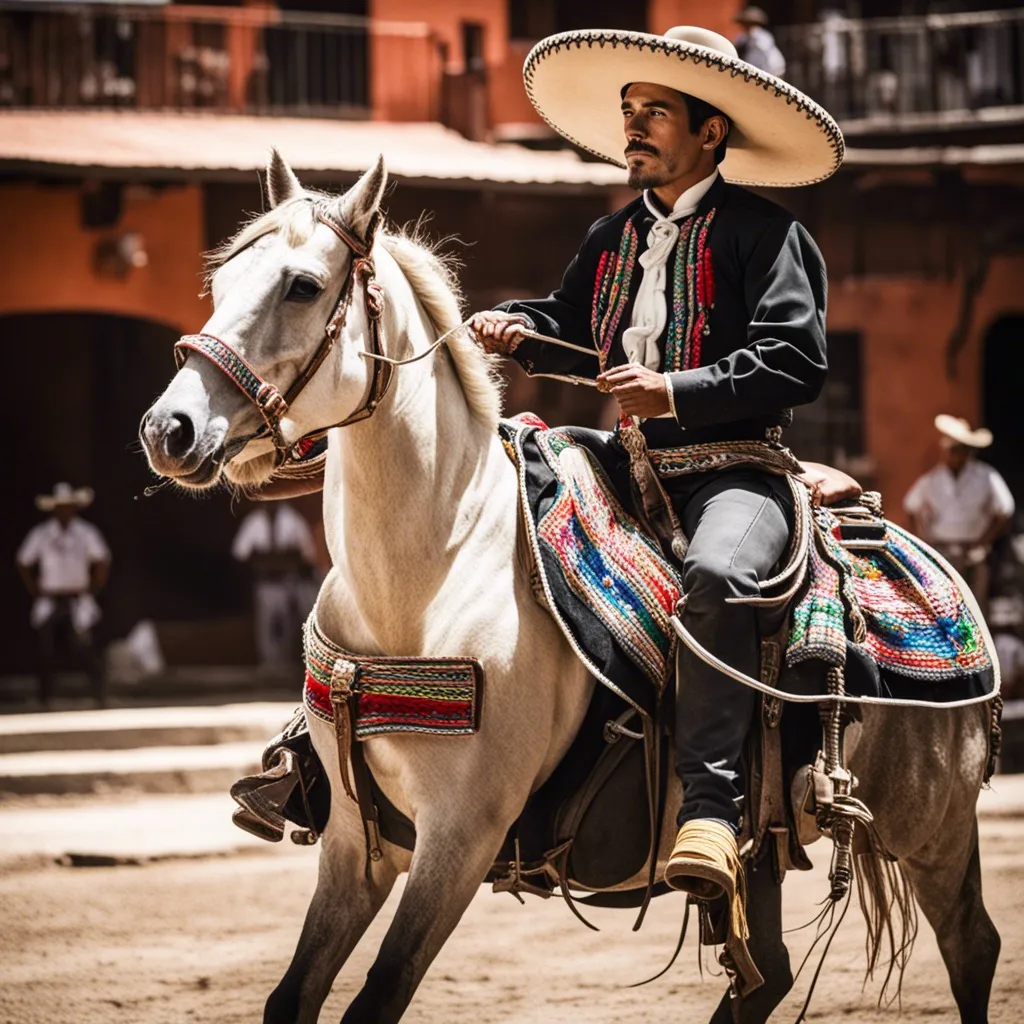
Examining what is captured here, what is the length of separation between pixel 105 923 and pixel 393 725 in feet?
14.6

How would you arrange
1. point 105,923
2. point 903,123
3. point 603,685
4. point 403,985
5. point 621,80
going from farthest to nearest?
point 903,123, point 105,923, point 621,80, point 603,685, point 403,985

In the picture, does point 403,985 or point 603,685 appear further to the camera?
point 603,685

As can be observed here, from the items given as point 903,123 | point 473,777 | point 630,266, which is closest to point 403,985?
point 473,777

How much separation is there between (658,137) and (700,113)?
0.49 feet

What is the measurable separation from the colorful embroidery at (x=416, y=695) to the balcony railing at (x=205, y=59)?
13.2 m

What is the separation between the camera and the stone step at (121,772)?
35.2 ft

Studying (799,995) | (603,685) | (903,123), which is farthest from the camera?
(903,123)

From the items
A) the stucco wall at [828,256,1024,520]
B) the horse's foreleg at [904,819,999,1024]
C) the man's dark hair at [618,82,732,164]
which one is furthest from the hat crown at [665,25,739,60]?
the stucco wall at [828,256,1024,520]

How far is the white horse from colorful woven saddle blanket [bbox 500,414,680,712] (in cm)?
7

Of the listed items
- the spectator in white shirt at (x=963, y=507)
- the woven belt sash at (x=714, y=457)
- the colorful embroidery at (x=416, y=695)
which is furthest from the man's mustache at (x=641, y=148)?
the spectator in white shirt at (x=963, y=507)

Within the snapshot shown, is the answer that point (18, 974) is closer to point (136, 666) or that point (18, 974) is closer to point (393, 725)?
point (393, 725)

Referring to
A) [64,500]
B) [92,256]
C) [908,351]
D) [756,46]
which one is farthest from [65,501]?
[908,351]

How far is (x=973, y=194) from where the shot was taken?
54.3ft

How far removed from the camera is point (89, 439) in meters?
16.3
